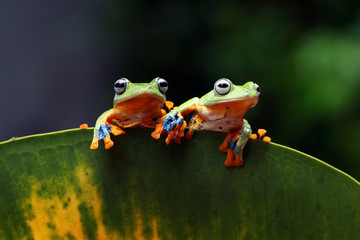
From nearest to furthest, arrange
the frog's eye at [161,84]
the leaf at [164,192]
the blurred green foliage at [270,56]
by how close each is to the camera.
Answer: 1. the leaf at [164,192]
2. the frog's eye at [161,84]
3. the blurred green foliage at [270,56]

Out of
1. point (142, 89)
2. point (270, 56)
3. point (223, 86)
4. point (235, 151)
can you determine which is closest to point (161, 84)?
point (142, 89)

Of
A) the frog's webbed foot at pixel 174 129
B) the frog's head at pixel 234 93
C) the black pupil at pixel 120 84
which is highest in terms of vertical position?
the black pupil at pixel 120 84

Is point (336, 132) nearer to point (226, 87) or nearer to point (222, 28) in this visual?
point (222, 28)

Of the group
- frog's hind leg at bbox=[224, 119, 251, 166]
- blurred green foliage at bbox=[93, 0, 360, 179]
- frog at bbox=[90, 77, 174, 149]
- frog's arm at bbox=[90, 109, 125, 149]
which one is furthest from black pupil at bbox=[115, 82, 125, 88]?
blurred green foliage at bbox=[93, 0, 360, 179]

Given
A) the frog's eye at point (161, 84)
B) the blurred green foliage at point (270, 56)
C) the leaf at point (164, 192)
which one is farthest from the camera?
the blurred green foliage at point (270, 56)

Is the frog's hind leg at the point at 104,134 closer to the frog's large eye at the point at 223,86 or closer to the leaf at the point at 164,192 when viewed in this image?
the leaf at the point at 164,192

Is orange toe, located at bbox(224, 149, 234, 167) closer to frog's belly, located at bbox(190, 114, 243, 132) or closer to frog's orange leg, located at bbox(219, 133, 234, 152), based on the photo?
frog's orange leg, located at bbox(219, 133, 234, 152)

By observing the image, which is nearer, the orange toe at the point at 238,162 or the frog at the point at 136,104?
the orange toe at the point at 238,162

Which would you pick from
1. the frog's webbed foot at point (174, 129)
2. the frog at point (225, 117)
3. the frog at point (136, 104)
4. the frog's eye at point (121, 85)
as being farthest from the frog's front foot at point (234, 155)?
the frog's eye at point (121, 85)
